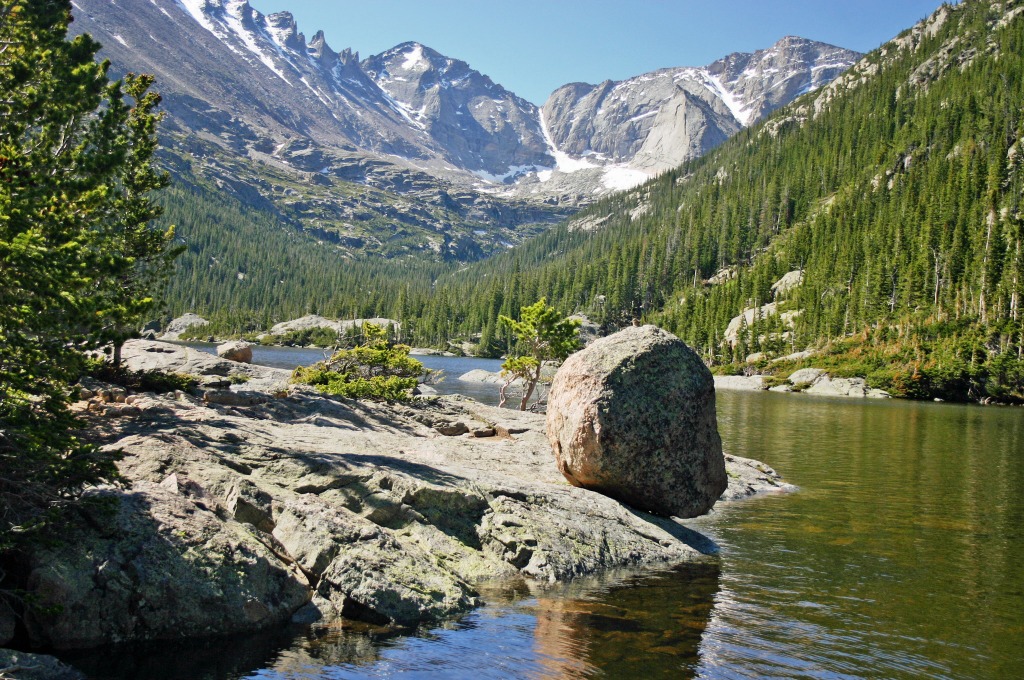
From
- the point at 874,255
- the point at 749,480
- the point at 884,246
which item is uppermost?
the point at 884,246

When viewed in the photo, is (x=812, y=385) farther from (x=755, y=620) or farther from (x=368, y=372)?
(x=755, y=620)

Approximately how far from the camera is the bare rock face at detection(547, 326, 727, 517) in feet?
58.3

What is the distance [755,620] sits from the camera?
1205 cm

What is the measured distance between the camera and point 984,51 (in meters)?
167

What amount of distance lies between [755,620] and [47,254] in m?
13.6

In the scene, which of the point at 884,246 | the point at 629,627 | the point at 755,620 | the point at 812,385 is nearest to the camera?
the point at 629,627

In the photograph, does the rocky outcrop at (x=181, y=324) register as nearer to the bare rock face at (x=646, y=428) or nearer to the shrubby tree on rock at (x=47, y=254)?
the shrubby tree on rock at (x=47, y=254)

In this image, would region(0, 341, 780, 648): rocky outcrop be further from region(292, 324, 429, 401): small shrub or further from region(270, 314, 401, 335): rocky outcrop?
region(270, 314, 401, 335): rocky outcrop

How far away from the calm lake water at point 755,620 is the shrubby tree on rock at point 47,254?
→ 2.89 meters

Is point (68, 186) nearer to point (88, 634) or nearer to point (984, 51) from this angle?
point (88, 634)

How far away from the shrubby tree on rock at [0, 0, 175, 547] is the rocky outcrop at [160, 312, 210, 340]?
176 m

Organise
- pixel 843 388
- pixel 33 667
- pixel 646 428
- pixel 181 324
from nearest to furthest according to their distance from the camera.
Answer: pixel 33 667
pixel 646 428
pixel 843 388
pixel 181 324

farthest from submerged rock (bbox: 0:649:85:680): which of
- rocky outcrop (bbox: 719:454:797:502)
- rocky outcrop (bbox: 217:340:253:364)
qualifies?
rocky outcrop (bbox: 217:340:253:364)

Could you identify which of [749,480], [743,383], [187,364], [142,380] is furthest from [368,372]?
[743,383]
